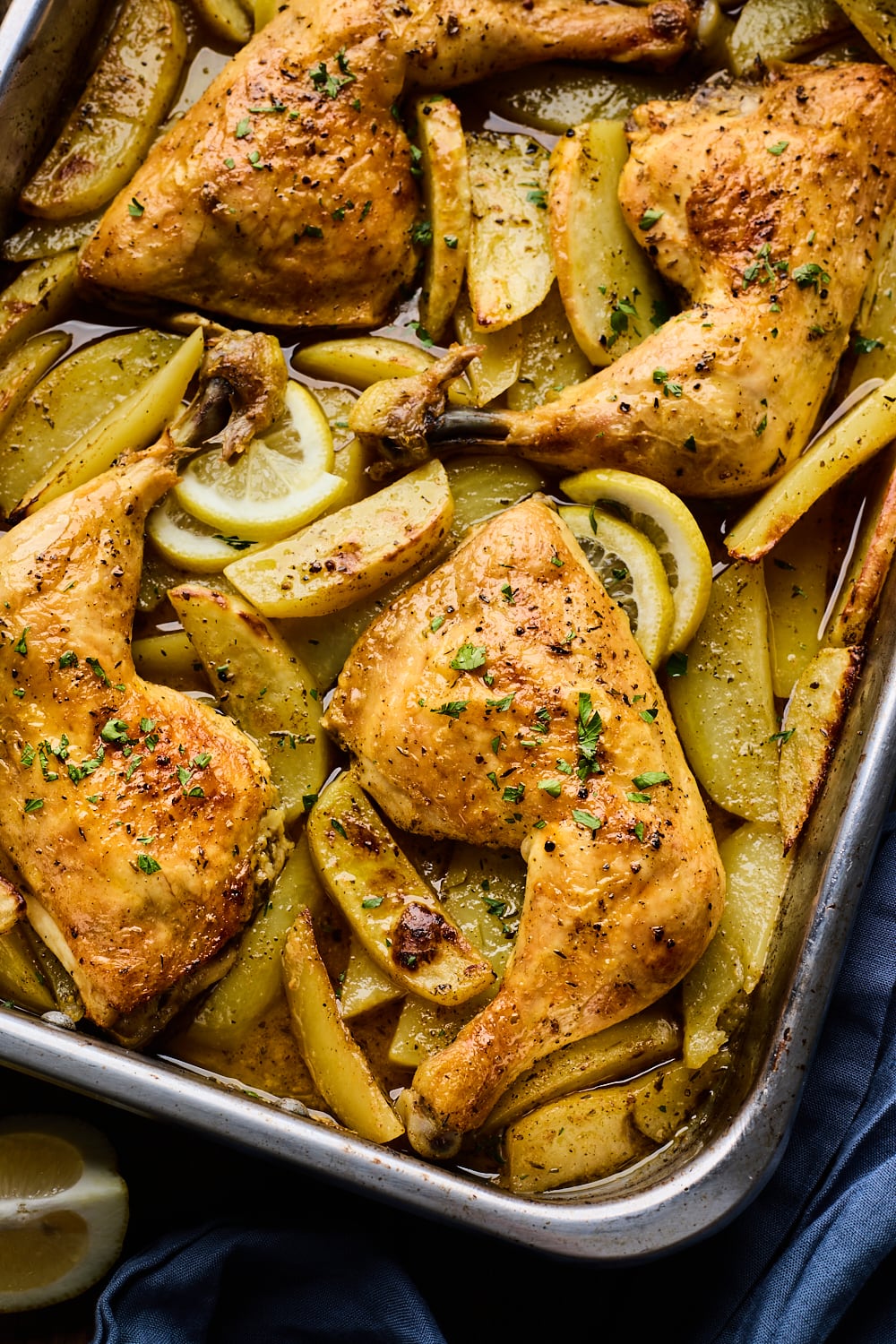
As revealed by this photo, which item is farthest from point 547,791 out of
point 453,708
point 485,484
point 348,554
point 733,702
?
point 485,484

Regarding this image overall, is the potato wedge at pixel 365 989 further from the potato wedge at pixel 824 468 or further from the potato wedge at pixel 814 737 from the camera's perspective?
the potato wedge at pixel 824 468

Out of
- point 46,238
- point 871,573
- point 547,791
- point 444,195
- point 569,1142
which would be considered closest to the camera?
point 547,791

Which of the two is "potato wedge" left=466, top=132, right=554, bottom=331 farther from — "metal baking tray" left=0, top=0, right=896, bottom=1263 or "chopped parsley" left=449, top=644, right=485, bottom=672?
"metal baking tray" left=0, top=0, right=896, bottom=1263

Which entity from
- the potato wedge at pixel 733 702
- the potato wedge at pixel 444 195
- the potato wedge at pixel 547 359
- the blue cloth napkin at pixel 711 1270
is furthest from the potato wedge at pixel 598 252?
the blue cloth napkin at pixel 711 1270

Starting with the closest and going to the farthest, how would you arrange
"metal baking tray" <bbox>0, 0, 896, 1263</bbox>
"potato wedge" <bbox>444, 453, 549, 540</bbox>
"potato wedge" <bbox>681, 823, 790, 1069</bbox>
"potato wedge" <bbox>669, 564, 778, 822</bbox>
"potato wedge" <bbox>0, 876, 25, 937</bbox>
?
"metal baking tray" <bbox>0, 0, 896, 1263</bbox> → "potato wedge" <bbox>0, 876, 25, 937</bbox> → "potato wedge" <bbox>681, 823, 790, 1069</bbox> → "potato wedge" <bbox>669, 564, 778, 822</bbox> → "potato wedge" <bbox>444, 453, 549, 540</bbox>

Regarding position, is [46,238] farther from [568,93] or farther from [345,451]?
[568,93]

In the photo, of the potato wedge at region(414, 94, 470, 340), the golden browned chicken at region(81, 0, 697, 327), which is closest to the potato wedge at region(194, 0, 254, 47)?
the golden browned chicken at region(81, 0, 697, 327)
